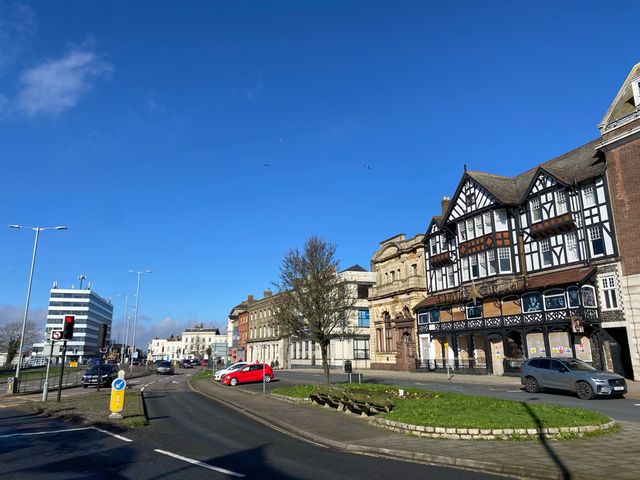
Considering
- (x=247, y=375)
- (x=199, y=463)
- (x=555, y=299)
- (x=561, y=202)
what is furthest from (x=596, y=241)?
(x=199, y=463)

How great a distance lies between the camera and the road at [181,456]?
29.2 feet

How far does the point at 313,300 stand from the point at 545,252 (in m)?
20.8

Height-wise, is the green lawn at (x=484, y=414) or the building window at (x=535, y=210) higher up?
the building window at (x=535, y=210)

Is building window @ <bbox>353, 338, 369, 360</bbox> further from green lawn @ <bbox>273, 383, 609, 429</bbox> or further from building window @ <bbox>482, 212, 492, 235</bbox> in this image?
green lawn @ <bbox>273, 383, 609, 429</bbox>

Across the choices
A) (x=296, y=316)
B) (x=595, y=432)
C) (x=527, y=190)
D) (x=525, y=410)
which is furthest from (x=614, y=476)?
(x=527, y=190)

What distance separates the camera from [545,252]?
37.4 metres

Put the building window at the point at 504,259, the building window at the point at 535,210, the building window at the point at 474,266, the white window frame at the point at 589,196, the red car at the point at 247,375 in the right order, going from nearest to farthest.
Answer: the white window frame at the point at 589,196, the red car at the point at 247,375, the building window at the point at 535,210, the building window at the point at 504,259, the building window at the point at 474,266

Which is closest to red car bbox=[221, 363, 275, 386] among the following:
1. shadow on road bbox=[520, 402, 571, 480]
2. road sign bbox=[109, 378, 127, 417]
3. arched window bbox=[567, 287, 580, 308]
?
road sign bbox=[109, 378, 127, 417]

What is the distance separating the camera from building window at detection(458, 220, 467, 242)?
147 feet

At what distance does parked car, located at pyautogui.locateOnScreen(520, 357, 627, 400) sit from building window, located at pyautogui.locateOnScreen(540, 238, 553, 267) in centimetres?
1454

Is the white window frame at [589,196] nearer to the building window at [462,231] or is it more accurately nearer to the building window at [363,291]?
the building window at [462,231]

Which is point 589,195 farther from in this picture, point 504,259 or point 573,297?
point 504,259

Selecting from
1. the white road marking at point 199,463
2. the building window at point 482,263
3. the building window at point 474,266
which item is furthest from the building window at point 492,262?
the white road marking at point 199,463

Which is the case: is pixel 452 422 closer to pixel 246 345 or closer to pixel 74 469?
pixel 74 469
